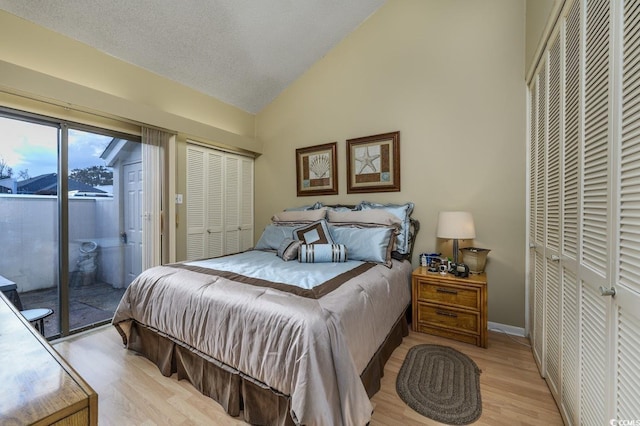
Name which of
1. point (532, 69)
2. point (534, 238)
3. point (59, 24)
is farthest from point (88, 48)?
point (534, 238)

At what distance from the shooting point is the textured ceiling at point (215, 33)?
2199 mm

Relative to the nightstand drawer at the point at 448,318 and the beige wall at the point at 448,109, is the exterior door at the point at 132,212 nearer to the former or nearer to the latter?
the beige wall at the point at 448,109

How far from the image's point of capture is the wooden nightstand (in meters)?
2.15

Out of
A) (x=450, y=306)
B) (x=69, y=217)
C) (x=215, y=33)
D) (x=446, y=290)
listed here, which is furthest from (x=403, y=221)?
(x=69, y=217)

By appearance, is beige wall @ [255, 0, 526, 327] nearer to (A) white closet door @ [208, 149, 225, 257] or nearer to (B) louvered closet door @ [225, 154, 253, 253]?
(B) louvered closet door @ [225, 154, 253, 253]

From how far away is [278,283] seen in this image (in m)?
1.68

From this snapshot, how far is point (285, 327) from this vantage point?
1.26 m

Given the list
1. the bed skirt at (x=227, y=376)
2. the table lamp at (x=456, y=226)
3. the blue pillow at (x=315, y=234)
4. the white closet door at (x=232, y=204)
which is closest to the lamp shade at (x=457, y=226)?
the table lamp at (x=456, y=226)

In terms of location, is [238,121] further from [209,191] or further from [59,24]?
[59,24]

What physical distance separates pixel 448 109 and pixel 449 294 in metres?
1.86

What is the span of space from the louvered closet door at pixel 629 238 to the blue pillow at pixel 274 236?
2.42m

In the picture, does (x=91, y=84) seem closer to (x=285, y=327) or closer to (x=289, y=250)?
(x=289, y=250)

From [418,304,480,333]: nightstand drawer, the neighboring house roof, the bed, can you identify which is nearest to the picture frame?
the bed

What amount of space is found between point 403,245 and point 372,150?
1.22 metres
